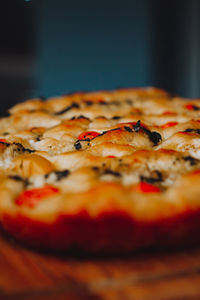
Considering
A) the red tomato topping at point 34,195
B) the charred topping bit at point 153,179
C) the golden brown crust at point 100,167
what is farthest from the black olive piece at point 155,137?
the red tomato topping at point 34,195

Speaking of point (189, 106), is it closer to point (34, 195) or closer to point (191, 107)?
point (191, 107)

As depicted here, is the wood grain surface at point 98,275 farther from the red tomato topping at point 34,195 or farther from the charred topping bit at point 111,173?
the charred topping bit at point 111,173

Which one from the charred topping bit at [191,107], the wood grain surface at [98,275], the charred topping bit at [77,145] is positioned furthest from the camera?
the charred topping bit at [191,107]

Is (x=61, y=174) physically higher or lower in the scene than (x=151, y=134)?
lower

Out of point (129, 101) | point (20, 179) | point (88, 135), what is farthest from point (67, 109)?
point (20, 179)

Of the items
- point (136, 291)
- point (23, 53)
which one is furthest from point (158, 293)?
point (23, 53)
